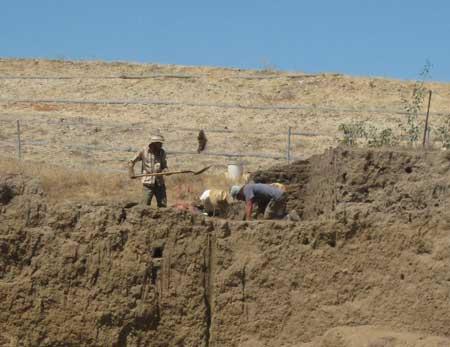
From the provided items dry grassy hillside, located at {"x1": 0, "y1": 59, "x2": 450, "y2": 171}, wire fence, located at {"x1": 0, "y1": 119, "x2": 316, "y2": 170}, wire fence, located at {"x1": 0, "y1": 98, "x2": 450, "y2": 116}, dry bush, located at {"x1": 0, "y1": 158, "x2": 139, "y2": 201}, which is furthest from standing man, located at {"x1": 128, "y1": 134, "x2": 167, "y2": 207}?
wire fence, located at {"x1": 0, "y1": 98, "x2": 450, "y2": 116}

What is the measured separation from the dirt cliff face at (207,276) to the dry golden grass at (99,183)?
991 cm

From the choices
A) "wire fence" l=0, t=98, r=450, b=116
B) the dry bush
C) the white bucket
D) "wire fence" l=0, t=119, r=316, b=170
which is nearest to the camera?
the dry bush

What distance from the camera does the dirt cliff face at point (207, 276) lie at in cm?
653

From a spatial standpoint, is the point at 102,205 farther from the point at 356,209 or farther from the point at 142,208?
the point at 356,209

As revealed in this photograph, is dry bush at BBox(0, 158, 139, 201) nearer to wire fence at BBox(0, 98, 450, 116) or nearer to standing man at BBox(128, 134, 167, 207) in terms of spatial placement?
standing man at BBox(128, 134, 167, 207)

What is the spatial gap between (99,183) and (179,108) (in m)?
8.89

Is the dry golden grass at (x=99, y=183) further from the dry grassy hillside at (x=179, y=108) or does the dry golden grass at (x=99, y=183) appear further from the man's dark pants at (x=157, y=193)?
the man's dark pants at (x=157, y=193)

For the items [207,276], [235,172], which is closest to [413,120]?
[235,172]

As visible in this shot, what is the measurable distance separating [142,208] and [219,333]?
3.15 ft

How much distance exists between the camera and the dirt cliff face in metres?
6.53

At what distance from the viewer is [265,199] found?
9.99 meters

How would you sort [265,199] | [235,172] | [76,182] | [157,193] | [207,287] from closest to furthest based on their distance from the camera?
[207,287]
[265,199]
[157,193]
[76,182]
[235,172]

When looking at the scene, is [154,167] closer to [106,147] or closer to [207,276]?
[207,276]

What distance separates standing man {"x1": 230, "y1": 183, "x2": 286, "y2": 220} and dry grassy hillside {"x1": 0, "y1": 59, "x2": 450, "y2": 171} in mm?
10285
